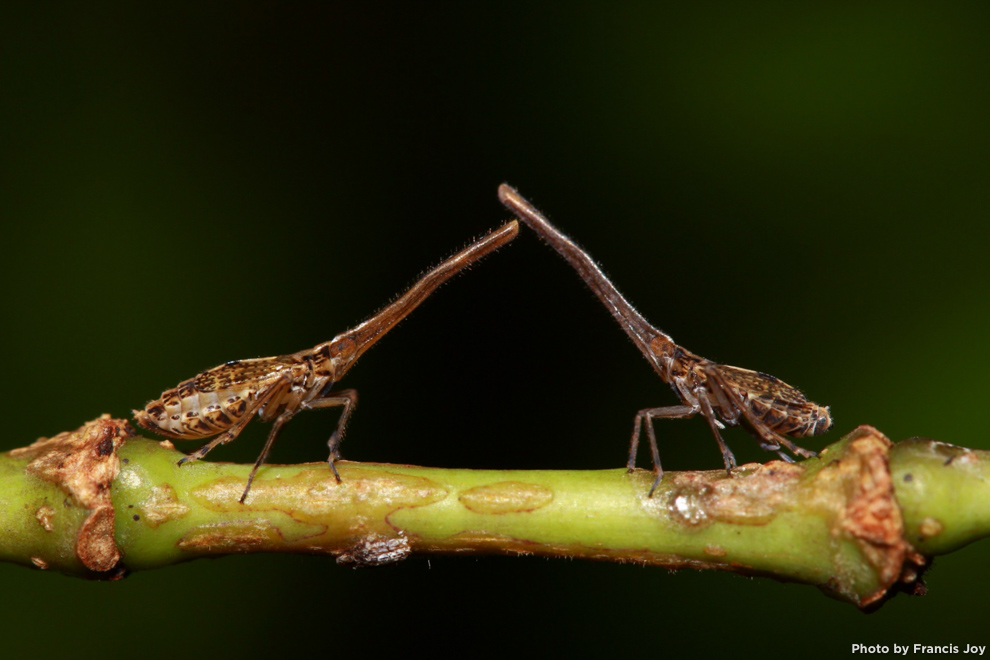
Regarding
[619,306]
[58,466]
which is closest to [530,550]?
[58,466]

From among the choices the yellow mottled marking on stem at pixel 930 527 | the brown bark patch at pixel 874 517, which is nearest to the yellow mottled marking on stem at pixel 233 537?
the brown bark patch at pixel 874 517

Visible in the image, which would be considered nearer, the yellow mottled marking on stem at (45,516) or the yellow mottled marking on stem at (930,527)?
the yellow mottled marking on stem at (930,527)

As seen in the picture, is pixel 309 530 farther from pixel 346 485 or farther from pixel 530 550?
pixel 530 550

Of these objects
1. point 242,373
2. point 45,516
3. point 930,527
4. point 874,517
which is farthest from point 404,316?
point 930,527

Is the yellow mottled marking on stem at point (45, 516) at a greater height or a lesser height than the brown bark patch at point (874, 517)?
greater

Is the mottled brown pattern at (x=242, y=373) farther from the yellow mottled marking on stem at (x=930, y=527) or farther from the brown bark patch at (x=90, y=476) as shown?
the yellow mottled marking on stem at (x=930, y=527)

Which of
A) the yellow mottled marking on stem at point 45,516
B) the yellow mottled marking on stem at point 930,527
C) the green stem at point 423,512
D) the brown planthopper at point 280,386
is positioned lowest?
the yellow mottled marking on stem at point 930,527

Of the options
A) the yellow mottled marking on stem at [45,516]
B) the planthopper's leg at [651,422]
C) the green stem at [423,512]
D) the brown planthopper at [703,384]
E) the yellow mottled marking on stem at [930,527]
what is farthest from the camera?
the brown planthopper at [703,384]
